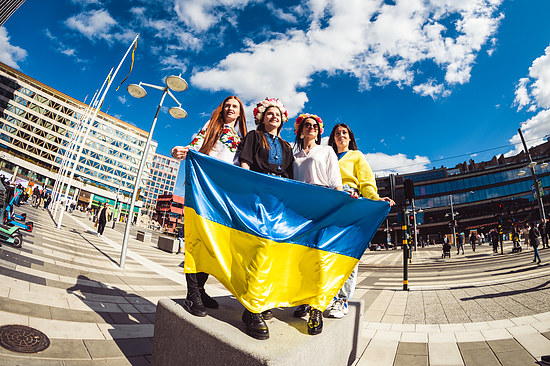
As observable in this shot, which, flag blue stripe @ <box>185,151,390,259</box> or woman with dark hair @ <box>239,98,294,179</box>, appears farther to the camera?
woman with dark hair @ <box>239,98,294,179</box>

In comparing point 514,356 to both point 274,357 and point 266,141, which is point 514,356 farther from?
point 266,141

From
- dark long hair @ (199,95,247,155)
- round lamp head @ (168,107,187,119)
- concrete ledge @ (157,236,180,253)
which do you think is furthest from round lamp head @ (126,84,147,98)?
dark long hair @ (199,95,247,155)

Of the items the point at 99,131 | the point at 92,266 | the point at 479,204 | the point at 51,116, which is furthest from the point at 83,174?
the point at 479,204

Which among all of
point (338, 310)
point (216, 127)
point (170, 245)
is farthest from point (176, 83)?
point (338, 310)

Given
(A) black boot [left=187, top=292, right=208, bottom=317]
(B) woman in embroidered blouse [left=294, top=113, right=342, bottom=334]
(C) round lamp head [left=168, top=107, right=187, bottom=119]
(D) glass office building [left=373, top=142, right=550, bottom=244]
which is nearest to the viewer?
(A) black boot [left=187, top=292, right=208, bottom=317]

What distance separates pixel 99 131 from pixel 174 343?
7746 cm

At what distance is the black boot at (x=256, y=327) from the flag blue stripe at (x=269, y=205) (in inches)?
23.7

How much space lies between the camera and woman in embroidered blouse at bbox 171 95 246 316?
2.29 m

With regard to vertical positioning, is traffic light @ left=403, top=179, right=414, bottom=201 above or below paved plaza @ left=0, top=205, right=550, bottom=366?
above

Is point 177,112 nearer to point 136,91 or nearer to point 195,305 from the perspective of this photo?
point 136,91

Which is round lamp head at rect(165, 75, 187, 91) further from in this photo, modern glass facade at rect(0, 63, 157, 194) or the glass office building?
modern glass facade at rect(0, 63, 157, 194)

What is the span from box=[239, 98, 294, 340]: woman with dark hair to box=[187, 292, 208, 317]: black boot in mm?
585

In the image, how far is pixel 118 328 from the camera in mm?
3045

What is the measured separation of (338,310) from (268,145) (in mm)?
1915
